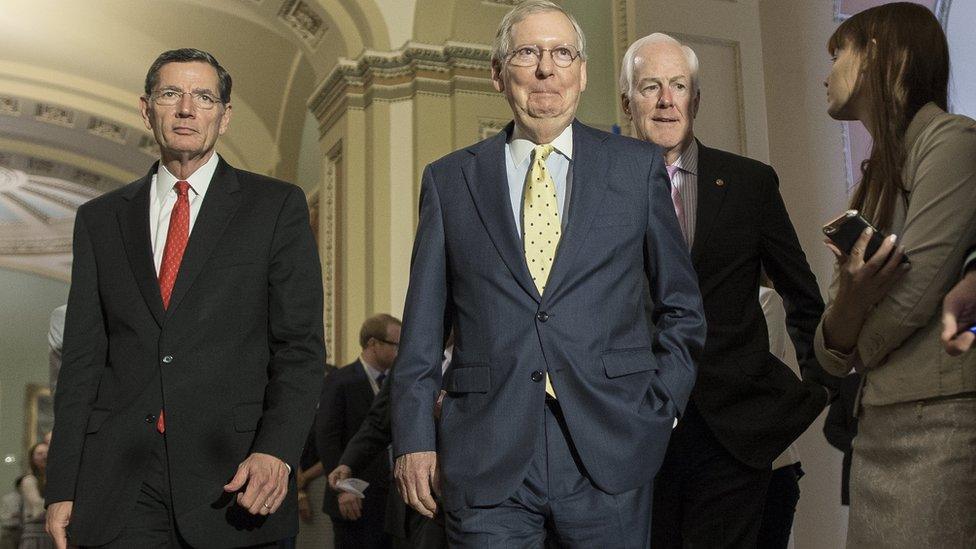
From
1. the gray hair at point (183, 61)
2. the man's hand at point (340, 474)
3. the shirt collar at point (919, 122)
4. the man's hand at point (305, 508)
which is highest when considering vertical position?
the gray hair at point (183, 61)

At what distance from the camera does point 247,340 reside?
2.87 m

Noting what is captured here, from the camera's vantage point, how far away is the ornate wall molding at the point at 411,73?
9.88 metres

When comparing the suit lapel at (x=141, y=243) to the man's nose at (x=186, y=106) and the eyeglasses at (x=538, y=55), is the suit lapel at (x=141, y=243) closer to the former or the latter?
the man's nose at (x=186, y=106)

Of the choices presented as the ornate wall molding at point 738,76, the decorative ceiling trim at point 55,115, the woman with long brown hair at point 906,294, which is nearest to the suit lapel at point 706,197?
the woman with long brown hair at point 906,294

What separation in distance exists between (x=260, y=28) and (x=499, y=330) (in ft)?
39.9

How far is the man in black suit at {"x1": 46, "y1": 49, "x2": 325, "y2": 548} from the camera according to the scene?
8.86 feet

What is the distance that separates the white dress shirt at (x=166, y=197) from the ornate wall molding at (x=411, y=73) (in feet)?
A: 22.4

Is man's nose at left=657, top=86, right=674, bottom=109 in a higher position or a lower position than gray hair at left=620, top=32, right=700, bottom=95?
lower

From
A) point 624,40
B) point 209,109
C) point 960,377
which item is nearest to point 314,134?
point 624,40

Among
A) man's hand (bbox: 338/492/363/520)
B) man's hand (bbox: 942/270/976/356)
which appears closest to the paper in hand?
man's hand (bbox: 338/492/363/520)

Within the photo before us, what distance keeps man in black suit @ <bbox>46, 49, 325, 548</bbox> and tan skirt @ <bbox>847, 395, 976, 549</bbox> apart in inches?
50.8

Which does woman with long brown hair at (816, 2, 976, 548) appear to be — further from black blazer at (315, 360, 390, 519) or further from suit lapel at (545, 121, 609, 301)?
black blazer at (315, 360, 390, 519)

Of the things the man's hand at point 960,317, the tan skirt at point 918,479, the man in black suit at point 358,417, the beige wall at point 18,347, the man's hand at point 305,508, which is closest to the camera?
the man's hand at point 960,317

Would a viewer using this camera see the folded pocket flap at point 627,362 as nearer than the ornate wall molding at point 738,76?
Yes
